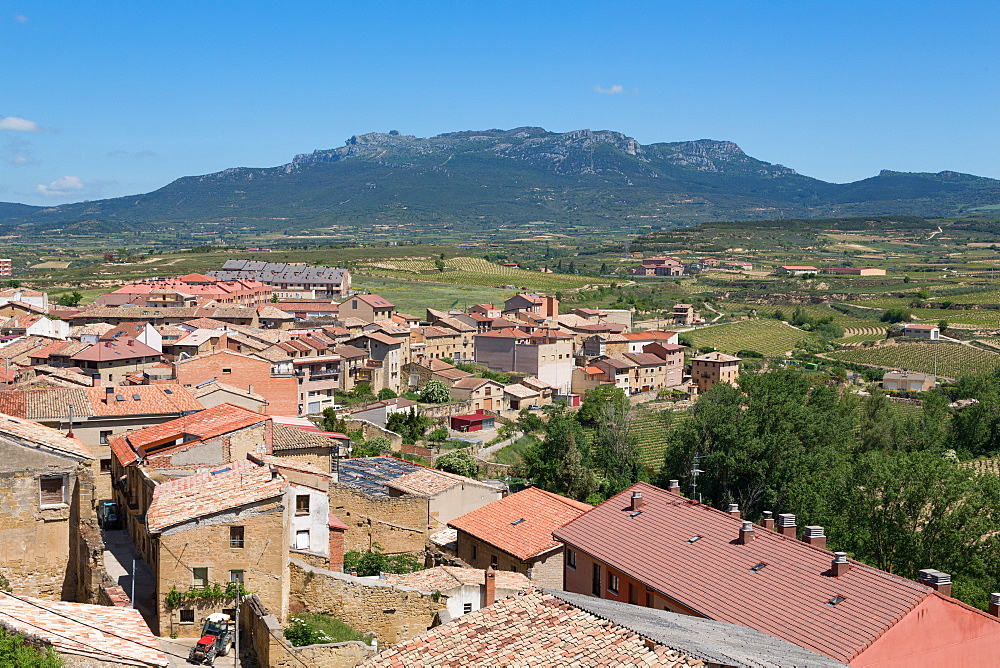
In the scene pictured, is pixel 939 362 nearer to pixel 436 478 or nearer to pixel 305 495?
pixel 436 478

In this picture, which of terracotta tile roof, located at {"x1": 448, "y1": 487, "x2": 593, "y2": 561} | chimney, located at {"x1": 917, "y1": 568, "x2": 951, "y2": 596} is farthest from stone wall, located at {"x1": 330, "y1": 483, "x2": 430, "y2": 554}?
chimney, located at {"x1": 917, "y1": 568, "x2": 951, "y2": 596}

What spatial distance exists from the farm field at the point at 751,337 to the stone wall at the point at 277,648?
7653cm

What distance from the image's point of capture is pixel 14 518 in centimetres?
1271

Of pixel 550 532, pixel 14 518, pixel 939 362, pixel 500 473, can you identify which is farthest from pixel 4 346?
pixel 939 362

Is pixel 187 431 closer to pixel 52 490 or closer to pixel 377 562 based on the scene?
pixel 377 562

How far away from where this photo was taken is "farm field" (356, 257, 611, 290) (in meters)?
127

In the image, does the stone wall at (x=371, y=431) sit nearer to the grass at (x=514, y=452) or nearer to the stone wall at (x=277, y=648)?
the grass at (x=514, y=452)

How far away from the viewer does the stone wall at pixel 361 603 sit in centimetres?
1480

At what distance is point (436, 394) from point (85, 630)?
46631 millimetres

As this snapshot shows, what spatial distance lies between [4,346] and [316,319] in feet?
82.6

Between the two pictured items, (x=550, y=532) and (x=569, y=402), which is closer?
(x=550, y=532)

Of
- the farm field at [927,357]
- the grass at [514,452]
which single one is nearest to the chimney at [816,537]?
the grass at [514,452]

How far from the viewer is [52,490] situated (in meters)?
13.1

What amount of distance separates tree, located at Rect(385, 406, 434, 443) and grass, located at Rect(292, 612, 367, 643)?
101ft
